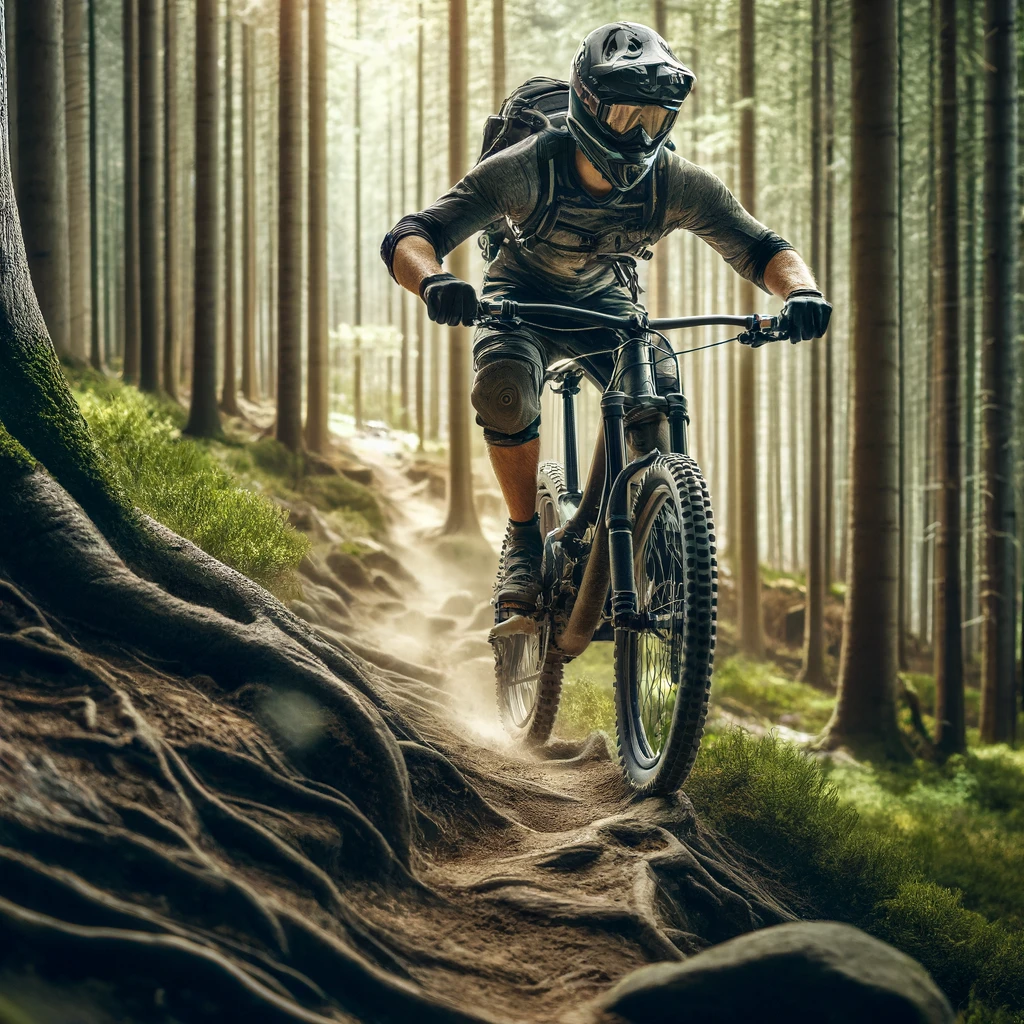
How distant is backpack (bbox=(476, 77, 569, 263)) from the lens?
4.32m

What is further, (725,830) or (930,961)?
(725,830)

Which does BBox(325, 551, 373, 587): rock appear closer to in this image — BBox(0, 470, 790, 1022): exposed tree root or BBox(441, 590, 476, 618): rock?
BBox(441, 590, 476, 618): rock

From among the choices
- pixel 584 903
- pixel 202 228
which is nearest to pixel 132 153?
pixel 202 228

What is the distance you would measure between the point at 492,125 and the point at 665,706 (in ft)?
9.51

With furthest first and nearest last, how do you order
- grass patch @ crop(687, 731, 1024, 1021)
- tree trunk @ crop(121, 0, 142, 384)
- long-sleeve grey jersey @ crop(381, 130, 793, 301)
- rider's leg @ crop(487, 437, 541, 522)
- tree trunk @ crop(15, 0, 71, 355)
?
tree trunk @ crop(121, 0, 142, 384) < tree trunk @ crop(15, 0, 71, 355) < rider's leg @ crop(487, 437, 541, 522) < grass patch @ crop(687, 731, 1024, 1021) < long-sleeve grey jersey @ crop(381, 130, 793, 301)

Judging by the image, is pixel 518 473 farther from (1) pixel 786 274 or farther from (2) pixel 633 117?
(2) pixel 633 117

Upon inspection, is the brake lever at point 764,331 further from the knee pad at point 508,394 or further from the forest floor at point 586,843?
the forest floor at point 586,843

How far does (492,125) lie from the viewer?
448cm

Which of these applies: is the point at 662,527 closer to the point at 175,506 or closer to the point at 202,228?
the point at 175,506

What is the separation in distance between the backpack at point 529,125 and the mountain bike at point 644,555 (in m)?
0.47

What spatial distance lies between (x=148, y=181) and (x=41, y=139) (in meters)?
5.36

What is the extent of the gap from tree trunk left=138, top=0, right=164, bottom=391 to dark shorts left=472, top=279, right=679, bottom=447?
10510 millimetres

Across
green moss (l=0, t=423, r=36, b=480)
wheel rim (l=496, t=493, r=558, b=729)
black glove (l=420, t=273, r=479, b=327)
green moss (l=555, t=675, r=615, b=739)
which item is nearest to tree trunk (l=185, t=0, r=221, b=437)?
green moss (l=555, t=675, r=615, b=739)

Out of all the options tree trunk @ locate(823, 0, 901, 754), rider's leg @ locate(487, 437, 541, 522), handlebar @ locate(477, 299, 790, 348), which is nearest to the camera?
handlebar @ locate(477, 299, 790, 348)
